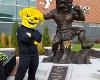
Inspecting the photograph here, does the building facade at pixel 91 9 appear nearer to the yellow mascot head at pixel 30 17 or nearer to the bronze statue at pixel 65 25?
the bronze statue at pixel 65 25

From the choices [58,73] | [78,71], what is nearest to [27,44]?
[58,73]

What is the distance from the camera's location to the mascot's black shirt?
27.7 ft

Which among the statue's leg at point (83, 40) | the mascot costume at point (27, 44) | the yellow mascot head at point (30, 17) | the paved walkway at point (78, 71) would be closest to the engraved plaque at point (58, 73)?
the paved walkway at point (78, 71)

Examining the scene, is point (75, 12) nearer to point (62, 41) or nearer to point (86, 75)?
point (62, 41)

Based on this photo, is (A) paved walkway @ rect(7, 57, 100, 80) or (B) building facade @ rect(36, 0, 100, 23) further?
(B) building facade @ rect(36, 0, 100, 23)

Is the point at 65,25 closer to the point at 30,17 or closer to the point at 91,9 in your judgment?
the point at 30,17

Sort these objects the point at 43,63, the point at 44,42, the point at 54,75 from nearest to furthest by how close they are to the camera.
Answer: the point at 54,75 < the point at 43,63 < the point at 44,42

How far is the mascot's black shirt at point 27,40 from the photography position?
27.7ft

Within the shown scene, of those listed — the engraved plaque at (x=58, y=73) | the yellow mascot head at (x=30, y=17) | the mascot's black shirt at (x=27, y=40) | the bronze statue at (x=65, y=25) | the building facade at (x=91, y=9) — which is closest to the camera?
the mascot's black shirt at (x=27, y=40)

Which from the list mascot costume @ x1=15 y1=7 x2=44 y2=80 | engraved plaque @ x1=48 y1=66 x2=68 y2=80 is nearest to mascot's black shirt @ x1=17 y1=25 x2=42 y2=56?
mascot costume @ x1=15 y1=7 x2=44 y2=80

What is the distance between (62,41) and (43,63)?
0.78 metres

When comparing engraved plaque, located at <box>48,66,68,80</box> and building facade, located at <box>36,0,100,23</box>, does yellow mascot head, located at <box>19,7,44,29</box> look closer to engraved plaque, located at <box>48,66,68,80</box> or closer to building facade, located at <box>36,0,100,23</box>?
engraved plaque, located at <box>48,66,68,80</box>

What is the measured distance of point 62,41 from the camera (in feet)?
36.6

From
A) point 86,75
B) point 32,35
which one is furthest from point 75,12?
point 32,35
